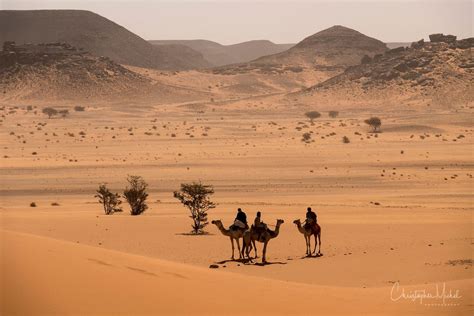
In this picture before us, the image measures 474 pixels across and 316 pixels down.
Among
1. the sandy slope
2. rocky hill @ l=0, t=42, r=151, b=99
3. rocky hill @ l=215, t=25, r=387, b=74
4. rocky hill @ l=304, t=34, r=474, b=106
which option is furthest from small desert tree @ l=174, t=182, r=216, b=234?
rocky hill @ l=215, t=25, r=387, b=74

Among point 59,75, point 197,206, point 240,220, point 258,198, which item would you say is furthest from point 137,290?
point 59,75

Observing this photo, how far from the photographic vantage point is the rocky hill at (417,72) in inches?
4464

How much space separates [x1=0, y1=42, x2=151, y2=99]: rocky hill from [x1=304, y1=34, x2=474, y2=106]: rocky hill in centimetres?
2946

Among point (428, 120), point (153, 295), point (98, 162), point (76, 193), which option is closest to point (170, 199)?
point (76, 193)

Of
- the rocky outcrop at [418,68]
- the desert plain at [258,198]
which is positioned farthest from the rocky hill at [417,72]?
the desert plain at [258,198]

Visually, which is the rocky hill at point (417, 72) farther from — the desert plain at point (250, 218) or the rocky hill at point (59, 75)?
the desert plain at point (250, 218)

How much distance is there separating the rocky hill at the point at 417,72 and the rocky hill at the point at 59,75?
29.5m

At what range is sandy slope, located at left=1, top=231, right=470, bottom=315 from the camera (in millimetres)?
10836

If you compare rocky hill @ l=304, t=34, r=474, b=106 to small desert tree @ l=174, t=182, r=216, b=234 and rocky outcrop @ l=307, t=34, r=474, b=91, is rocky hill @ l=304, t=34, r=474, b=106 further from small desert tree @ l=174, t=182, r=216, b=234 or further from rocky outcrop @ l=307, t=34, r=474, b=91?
small desert tree @ l=174, t=182, r=216, b=234

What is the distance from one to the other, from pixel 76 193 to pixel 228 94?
11131 centimetres

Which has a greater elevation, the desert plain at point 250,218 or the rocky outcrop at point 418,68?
the rocky outcrop at point 418,68

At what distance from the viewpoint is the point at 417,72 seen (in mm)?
118812

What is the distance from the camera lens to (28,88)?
13338 cm

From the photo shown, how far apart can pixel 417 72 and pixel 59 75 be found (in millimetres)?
54235
